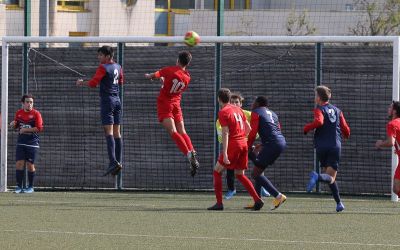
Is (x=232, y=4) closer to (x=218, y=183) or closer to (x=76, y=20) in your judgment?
(x=76, y=20)

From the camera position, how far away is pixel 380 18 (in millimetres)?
32156

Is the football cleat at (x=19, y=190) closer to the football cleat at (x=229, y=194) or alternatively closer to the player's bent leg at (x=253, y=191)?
the football cleat at (x=229, y=194)

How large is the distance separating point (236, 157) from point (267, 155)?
1.85 ft

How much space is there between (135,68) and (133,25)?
251cm

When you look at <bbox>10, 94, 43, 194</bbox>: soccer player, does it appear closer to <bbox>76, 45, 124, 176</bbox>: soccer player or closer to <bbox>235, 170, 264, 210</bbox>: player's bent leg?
<bbox>76, 45, 124, 176</bbox>: soccer player

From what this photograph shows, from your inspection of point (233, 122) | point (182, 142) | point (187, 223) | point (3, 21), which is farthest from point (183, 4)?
point (187, 223)

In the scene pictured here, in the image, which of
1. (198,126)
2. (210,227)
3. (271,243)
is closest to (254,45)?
(198,126)

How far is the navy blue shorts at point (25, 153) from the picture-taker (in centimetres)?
1998

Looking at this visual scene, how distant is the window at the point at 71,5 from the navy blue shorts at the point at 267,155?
8253 millimetres

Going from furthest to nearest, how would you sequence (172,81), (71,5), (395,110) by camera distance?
(71,5), (172,81), (395,110)

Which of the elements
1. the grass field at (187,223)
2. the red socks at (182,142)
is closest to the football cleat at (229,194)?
the grass field at (187,223)

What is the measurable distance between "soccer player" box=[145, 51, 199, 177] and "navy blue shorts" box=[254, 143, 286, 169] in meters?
1.39

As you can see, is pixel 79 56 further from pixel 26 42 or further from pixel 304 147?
pixel 304 147

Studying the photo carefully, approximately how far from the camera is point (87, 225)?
45.5ft
